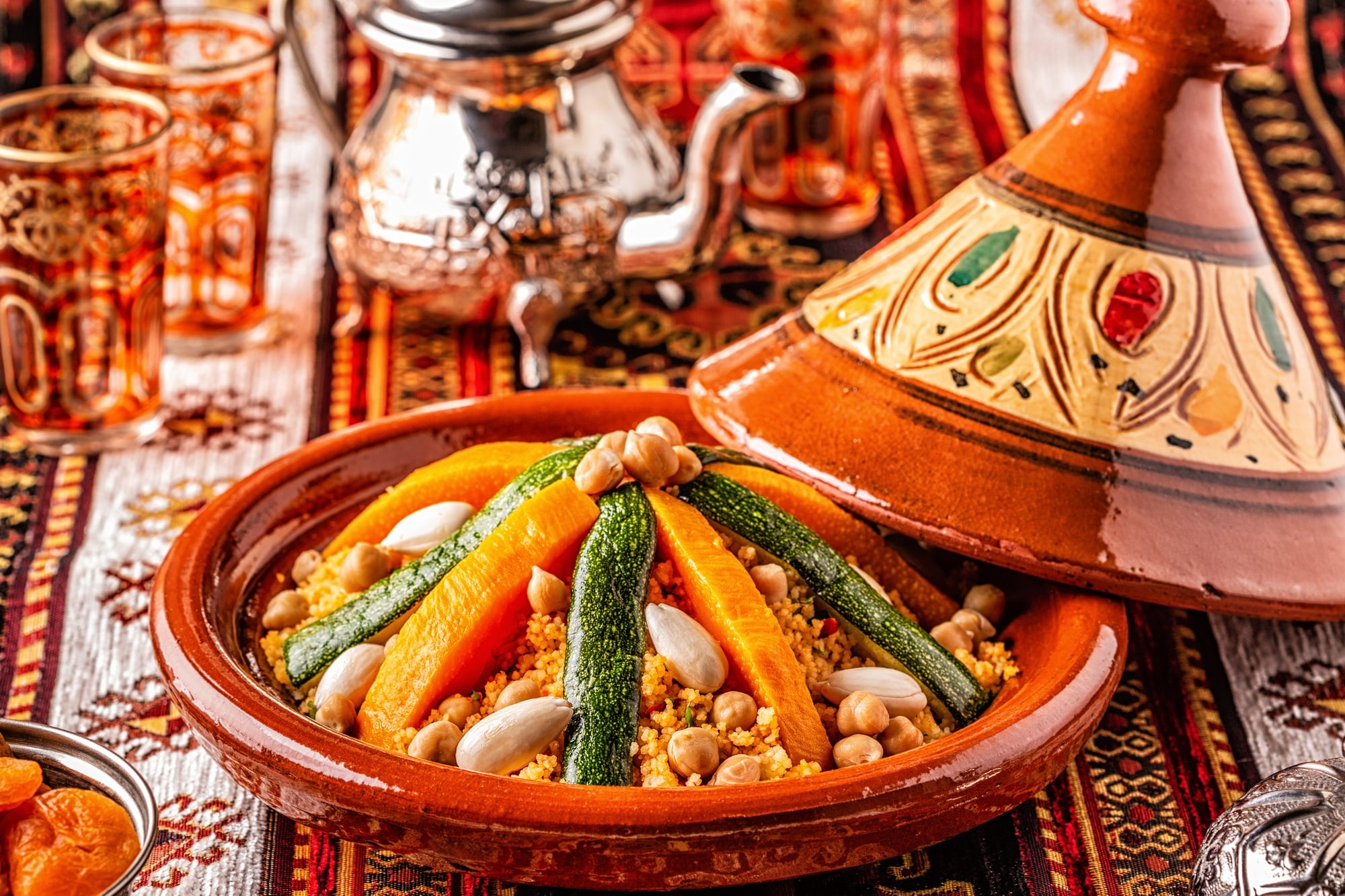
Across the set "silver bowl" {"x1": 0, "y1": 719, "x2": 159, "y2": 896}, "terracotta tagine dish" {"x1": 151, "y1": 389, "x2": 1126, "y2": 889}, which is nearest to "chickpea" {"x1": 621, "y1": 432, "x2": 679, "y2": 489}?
"terracotta tagine dish" {"x1": 151, "y1": 389, "x2": 1126, "y2": 889}

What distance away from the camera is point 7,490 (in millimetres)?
1729

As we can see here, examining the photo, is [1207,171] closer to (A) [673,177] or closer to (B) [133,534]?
(A) [673,177]

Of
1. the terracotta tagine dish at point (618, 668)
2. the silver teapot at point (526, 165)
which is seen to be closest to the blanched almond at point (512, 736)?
the terracotta tagine dish at point (618, 668)

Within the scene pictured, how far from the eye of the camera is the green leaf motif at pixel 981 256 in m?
1.33

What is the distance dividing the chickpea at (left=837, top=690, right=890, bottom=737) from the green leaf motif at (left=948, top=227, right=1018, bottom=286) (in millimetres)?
437

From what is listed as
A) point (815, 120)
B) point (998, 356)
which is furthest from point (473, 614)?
point (815, 120)

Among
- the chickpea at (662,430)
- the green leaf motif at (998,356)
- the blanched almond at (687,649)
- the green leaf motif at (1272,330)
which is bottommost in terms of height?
the blanched almond at (687,649)

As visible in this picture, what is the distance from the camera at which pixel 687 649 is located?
1.08 meters

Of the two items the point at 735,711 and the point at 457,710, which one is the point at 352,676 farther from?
the point at 735,711

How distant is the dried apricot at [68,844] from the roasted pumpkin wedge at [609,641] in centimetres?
30

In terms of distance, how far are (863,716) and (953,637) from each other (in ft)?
0.62

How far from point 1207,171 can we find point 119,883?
3.42 ft

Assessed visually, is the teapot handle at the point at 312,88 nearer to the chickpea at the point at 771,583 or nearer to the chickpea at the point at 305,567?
the chickpea at the point at 305,567

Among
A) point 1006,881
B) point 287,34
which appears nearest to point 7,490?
point 287,34
